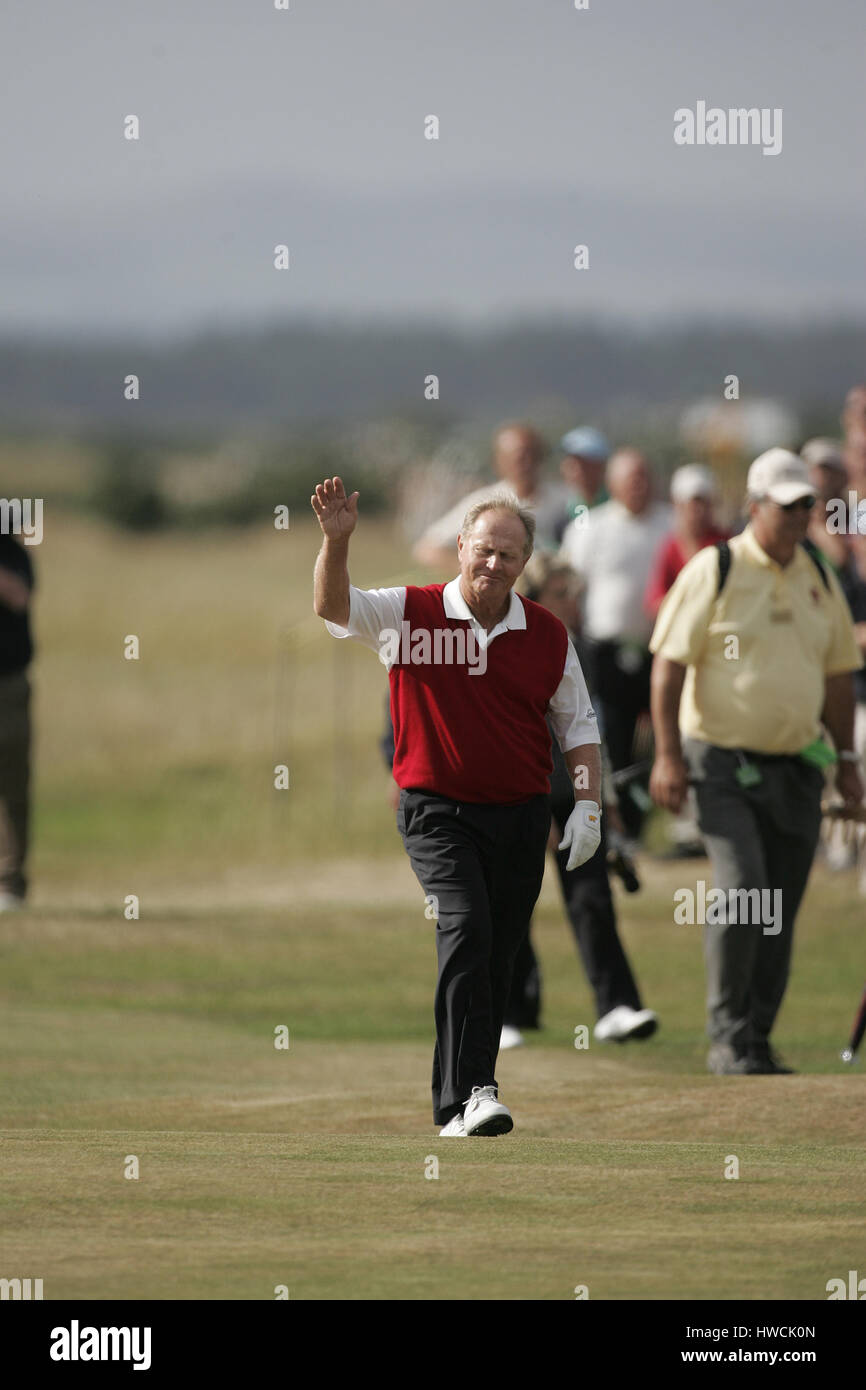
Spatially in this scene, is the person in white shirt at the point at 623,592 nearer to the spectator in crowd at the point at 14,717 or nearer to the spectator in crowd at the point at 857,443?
the spectator in crowd at the point at 857,443

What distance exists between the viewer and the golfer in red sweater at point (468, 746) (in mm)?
7160

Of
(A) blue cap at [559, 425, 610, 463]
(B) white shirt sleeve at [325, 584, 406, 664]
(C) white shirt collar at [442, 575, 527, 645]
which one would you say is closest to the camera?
(B) white shirt sleeve at [325, 584, 406, 664]

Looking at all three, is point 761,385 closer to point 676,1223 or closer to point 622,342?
point 622,342

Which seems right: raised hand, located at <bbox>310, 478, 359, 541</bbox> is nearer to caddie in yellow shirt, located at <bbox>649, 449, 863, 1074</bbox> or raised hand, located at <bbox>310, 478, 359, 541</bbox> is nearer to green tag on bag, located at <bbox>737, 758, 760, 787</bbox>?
caddie in yellow shirt, located at <bbox>649, 449, 863, 1074</bbox>

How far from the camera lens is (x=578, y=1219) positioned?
632 cm

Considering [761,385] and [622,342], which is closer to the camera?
[761,385]

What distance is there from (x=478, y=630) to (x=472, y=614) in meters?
0.06

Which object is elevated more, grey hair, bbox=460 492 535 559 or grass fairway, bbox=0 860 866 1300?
grey hair, bbox=460 492 535 559

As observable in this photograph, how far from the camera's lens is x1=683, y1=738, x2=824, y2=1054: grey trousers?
961cm

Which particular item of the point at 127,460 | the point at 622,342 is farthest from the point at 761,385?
Answer: the point at 127,460

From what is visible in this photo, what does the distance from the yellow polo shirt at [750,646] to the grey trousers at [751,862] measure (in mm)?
125

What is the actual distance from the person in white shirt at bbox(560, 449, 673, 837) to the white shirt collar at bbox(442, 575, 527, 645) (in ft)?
24.6

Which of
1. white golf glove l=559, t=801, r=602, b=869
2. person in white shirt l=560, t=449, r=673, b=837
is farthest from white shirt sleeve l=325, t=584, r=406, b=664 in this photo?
person in white shirt l=560, t=449, r=673, b=837
